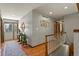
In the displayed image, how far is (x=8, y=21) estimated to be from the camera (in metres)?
1.30

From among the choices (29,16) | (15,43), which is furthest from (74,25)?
(15,43)

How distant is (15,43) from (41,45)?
37 centimetres

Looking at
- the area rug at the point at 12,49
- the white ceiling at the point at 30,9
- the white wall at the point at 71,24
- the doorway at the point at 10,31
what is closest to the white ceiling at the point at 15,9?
the white ceiling at the point at 30,9

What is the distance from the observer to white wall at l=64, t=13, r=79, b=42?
1.29 meters

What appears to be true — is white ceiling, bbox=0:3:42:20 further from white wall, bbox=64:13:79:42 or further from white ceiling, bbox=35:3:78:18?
white wall, bbox=64:13:79:42

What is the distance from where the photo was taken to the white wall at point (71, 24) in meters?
1.29

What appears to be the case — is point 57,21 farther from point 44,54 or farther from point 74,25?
point 44,54

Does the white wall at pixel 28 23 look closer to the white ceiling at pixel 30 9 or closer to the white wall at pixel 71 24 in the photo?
the white ceiling at pixel 30 9

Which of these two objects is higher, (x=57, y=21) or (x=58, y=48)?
(x=57, y=21)

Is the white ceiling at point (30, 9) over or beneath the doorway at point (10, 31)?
over

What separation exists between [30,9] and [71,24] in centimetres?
62

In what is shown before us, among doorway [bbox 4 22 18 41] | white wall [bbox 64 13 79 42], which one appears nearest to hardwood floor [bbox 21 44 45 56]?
doorway [bbox 4 22 18 41]

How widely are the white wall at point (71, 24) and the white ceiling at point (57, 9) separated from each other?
0.07 meters

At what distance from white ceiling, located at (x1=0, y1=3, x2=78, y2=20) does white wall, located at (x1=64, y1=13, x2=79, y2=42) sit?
7cm
